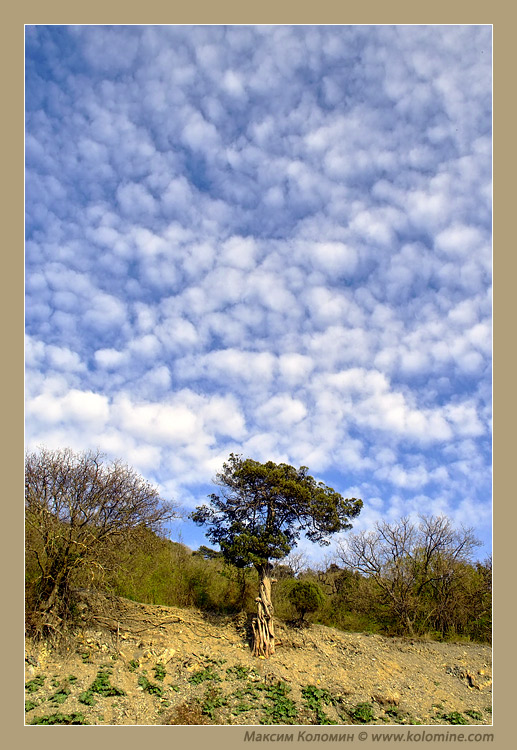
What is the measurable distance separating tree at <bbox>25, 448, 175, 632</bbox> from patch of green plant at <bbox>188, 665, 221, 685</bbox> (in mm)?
5402

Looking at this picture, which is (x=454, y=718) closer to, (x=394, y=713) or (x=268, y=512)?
(x=394, y=713)

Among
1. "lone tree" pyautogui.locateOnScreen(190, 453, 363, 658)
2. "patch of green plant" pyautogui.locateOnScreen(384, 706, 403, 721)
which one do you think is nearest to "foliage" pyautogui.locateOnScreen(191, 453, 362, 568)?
"lone tree" pyautogui.locateOnScreen(190, 453, 363, 658)

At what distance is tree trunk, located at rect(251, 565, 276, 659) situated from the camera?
17.4 m

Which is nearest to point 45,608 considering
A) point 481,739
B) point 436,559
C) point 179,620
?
point 179,620

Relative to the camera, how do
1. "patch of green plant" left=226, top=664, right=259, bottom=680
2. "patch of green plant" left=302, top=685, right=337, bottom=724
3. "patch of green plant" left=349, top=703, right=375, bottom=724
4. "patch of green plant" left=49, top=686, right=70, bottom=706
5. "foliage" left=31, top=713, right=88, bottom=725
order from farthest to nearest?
"patch of green plant" left=226, top=664, right=259, bottom=680
"patch of green plant" left=349, top=703, right=375, bottom=724
"patch of green plant" left=302, top=685, right=337, bottom=724
"patch of green plant" left=49, top=686, right=70, bottom=706
"foliage" left=31, top=713, right=88, bottom=725

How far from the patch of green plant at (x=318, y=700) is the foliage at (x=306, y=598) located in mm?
5043

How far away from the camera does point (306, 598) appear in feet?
67.2

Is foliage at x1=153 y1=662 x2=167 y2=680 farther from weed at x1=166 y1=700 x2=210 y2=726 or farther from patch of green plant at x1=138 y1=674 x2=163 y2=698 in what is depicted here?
weed at x1=166 y1=700 x2=210 y2=726

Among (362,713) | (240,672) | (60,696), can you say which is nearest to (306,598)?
(240,672)

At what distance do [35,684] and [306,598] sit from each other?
38.7 feet

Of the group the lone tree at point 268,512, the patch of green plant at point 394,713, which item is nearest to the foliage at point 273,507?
the lone tree at point 268,512

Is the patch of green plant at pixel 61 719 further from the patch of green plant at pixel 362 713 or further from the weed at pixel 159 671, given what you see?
the patch of green plant at pixel 362 713

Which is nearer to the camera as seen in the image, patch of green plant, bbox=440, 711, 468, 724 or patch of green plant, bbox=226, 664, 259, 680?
patch of green plant, bbox=440, 711, 468, 724

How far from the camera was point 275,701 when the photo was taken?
14.3 metres
